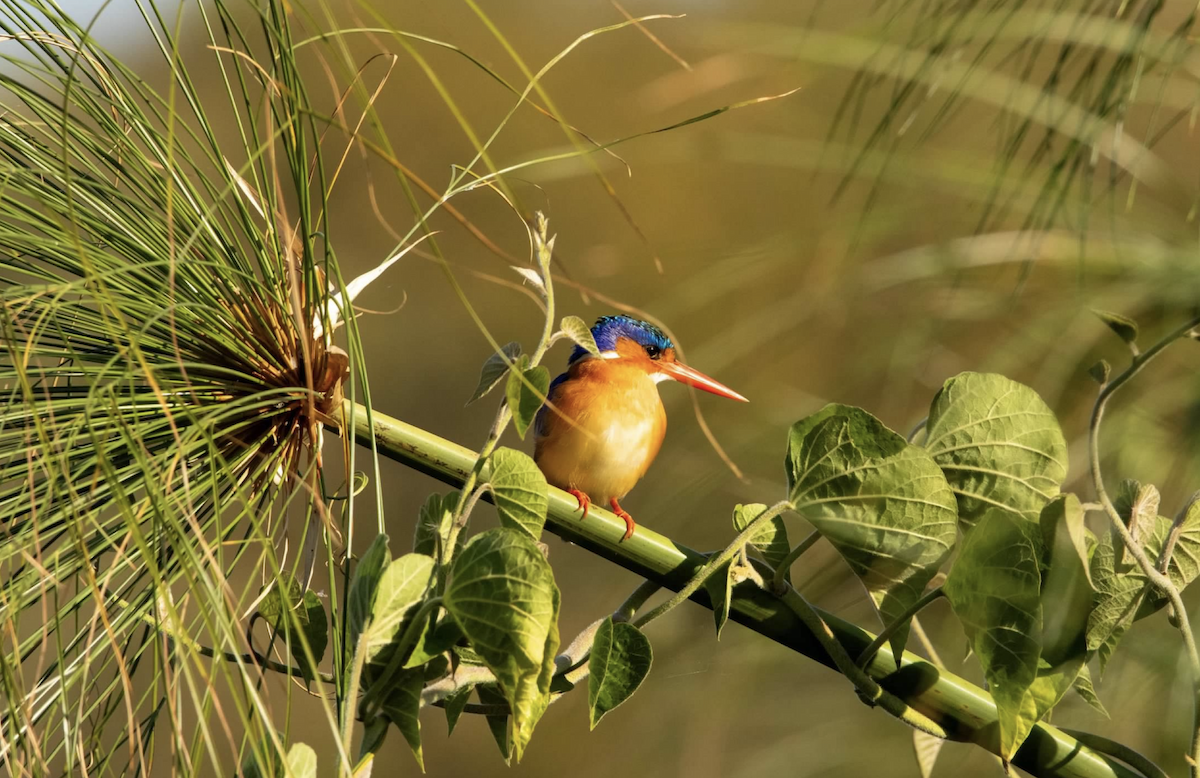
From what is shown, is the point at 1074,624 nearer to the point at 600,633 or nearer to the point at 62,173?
the point at 600,633

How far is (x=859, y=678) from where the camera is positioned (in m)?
0.32

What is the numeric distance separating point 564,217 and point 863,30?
2.05 metres

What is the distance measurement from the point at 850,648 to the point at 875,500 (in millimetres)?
51

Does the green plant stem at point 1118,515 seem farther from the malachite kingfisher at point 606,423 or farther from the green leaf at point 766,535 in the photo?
the malachite kingfisher at point 606,423

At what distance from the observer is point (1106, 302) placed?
0.46 meters

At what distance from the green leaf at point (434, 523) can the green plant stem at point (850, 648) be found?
0.02 m

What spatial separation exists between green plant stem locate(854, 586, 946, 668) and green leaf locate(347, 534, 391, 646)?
0.15m

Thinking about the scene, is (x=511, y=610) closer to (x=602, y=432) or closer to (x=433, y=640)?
(x=433, y=640)

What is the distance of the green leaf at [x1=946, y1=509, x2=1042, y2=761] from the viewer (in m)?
0.30

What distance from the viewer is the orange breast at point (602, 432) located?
3.75 feet

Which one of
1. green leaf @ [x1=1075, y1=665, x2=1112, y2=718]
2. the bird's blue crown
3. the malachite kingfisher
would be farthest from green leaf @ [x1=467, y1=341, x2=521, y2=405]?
the bird's blue crown

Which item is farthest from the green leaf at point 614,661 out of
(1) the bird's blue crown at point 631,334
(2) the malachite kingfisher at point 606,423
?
(1) the bird's blue crown at point 631,334

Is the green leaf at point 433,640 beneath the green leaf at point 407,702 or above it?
above

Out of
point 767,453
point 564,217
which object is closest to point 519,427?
point 767,453
